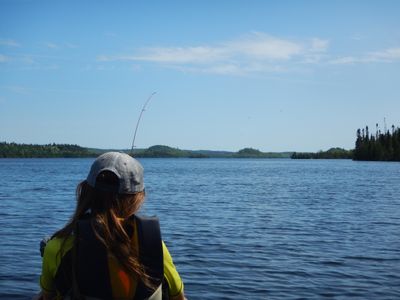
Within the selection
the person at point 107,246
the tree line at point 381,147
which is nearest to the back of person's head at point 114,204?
the person at point 107,246

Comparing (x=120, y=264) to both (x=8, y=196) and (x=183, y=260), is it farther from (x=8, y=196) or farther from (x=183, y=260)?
(x=8, y=196)

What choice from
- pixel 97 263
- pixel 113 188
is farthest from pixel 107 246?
pixel 113 188

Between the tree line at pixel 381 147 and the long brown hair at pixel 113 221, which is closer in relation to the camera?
the long brown hair at pixel 113 221

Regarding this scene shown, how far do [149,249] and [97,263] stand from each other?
37 cm

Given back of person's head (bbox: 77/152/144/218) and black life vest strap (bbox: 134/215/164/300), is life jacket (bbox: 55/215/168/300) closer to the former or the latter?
black life vest strap (bbox: 134/215/164/300)

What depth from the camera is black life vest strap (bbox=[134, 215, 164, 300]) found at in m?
3.85

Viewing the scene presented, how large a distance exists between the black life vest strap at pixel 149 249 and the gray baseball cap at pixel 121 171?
0.22m

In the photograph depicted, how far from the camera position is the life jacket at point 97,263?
Answer: 148 inches

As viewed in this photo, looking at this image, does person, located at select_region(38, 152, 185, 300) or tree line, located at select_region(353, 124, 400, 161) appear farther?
tree line, located at select_region(353, 124, 400, 161)

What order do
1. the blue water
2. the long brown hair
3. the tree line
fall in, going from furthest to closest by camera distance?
the tree line, the blue water, the long brown hair

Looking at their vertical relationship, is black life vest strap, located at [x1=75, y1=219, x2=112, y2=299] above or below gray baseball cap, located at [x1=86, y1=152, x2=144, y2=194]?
below

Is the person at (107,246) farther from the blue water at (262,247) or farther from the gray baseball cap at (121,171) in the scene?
the blue water at (262,247)

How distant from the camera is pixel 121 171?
12.6 ft

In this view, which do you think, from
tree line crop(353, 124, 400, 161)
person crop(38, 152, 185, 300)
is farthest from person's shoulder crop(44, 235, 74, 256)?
tree line crop(353, 124, 400, 161)
